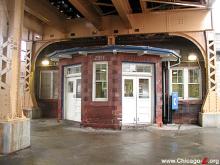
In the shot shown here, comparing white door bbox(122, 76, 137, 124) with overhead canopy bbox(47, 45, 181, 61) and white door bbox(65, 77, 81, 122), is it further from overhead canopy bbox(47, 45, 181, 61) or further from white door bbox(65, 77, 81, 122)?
white door bbox(65, 77, 81, 122)

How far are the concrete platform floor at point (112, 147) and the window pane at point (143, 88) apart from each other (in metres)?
1.67

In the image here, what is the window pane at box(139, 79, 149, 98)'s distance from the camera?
10.3m

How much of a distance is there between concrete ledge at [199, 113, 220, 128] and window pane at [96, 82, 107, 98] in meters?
4.42

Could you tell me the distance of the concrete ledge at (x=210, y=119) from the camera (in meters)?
10.6

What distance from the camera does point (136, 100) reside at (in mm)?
10180

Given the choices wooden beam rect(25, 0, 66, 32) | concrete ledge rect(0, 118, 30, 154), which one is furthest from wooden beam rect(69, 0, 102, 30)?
concrete ledge rect(0, 118, 30, 154)

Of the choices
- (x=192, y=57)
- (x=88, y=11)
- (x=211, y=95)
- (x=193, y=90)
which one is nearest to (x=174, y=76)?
(x=193, y=90)

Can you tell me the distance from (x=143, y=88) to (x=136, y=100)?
0.60 m

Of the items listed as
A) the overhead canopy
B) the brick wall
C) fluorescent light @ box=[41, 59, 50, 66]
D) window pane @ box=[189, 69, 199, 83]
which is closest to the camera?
the overhead canopy

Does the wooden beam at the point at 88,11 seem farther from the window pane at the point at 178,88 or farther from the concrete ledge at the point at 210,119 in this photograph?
the concrete ledge at the point at 210,119

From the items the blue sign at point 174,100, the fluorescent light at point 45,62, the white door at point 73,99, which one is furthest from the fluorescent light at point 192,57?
the fluorescent light at point 45,62

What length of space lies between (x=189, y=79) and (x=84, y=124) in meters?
5.57

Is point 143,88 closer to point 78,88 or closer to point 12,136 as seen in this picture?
point 78,88

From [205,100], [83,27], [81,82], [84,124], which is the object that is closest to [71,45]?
[83,27]
